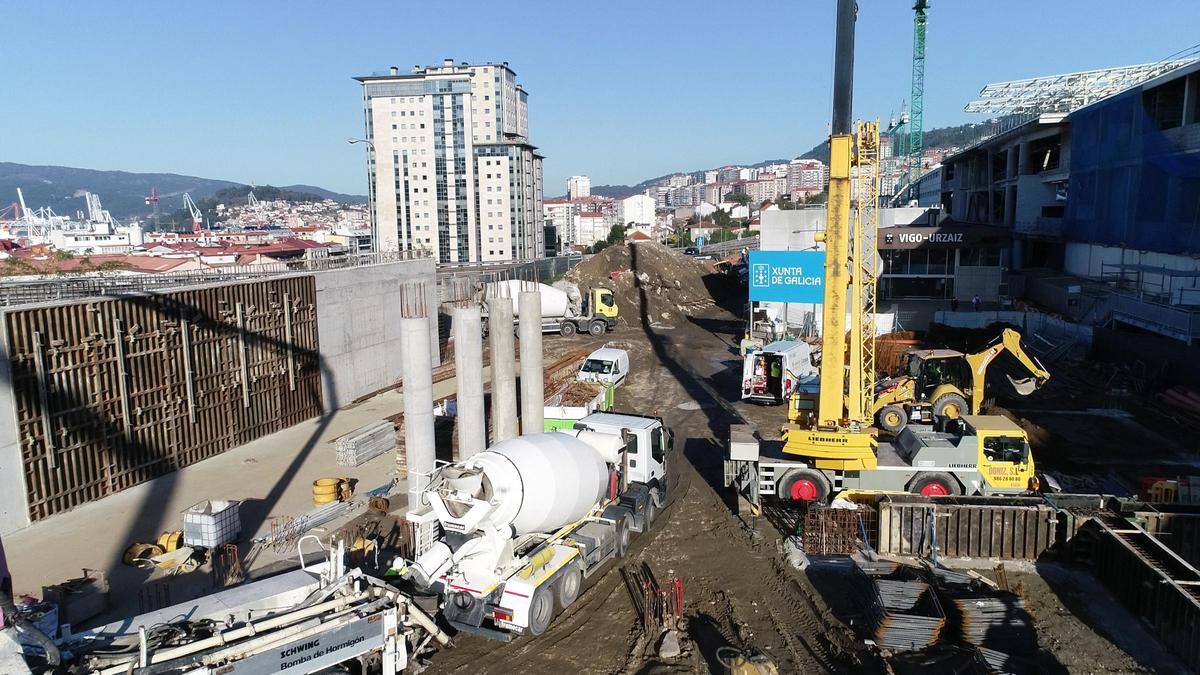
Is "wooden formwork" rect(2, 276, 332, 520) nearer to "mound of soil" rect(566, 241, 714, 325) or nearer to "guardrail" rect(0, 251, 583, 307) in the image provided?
"guardrail" rect(0, 251, 583, 307)

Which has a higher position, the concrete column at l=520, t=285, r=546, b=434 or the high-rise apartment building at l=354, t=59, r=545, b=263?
the high-rise apartment building at l=354, t=59, r=545, b=263

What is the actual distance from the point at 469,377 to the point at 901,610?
10284mm

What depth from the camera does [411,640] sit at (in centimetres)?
1039

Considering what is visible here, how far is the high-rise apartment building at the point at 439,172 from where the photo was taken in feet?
285

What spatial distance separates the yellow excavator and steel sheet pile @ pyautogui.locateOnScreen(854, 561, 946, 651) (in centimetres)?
925

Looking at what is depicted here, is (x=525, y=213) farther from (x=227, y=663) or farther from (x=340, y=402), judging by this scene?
(x=227, y=663)

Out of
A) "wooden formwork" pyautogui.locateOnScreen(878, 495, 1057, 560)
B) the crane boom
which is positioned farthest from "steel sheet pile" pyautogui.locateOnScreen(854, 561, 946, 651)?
the crane boom

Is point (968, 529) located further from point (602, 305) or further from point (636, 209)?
point (636, 209)

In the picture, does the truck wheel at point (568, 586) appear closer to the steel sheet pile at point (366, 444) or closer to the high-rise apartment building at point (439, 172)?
the steel sheet pile at point (366, 444)

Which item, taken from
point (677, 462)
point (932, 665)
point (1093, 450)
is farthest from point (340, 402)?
point (1093, 450)

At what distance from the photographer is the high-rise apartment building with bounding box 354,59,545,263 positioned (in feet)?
285

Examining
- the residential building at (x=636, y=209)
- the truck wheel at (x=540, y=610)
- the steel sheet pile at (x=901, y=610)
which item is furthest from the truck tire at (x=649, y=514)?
the residential building at (x=636, y=209)

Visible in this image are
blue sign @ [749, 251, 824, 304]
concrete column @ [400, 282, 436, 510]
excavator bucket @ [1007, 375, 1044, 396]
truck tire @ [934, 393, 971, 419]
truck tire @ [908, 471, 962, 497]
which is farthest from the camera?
blue sign @ [749, 251, 824, 304]

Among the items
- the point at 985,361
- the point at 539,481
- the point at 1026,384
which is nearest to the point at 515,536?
the point at 539,481
